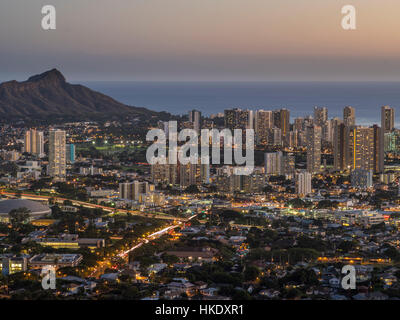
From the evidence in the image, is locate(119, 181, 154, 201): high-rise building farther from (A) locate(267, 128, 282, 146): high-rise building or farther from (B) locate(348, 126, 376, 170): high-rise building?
(A) locate(267, 128, 282, 146): high-rise building

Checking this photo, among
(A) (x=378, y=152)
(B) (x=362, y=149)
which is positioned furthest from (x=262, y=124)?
(A) (x=378, y=152)

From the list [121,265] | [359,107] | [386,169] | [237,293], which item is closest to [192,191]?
[386,169]

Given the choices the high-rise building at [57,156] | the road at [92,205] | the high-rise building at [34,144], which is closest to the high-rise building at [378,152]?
the high-rise building at [57,156]

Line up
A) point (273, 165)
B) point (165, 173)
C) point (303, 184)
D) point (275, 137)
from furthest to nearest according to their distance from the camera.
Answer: point (275, 137), point (273, 165), point (165, 173), point (303, 184)

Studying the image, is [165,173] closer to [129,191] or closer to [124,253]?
[129,191]

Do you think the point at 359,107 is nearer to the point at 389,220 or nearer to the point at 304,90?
the point at 304,90

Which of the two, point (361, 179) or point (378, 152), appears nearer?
point (361, 179)
